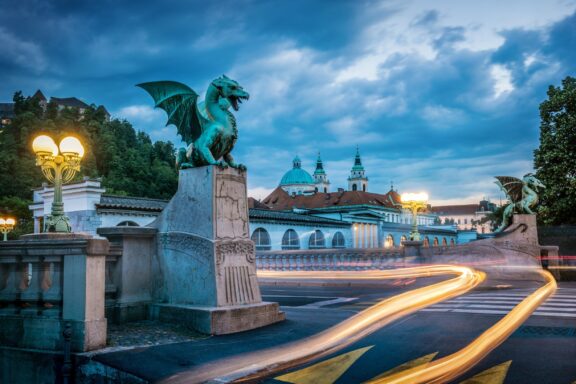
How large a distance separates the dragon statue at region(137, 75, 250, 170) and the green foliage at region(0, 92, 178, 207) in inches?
1919

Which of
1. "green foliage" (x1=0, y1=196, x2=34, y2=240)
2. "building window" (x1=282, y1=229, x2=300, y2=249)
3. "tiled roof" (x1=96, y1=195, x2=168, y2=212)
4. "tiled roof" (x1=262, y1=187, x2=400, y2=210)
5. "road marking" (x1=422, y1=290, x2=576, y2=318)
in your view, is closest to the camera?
"road marking" (x1=422, y1=290, x2=576, y2=318)

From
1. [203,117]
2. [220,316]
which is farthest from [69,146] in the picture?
[220,316]

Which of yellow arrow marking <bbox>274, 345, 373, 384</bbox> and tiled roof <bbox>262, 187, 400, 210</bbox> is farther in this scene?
tiled roof <bbox>262, 187, 400, 210</bbox>

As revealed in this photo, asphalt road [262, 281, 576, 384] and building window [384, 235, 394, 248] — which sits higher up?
building window [384, 235, 394, 248]

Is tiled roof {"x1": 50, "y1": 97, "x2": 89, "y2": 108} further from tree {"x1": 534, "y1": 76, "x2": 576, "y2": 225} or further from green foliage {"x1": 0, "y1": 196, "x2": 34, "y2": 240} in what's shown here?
tree {"x1": 534, "y1": 76, "x2": 576, "y2": 225}

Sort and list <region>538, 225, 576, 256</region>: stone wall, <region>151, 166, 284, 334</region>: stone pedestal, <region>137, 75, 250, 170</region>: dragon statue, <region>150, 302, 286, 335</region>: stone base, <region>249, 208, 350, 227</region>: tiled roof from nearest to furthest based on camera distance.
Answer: <region>150, 302, 286, 335</region>: stone base
<region>151, 166, 284, 334</region>: stone pedestal
<region>137, 75, 250, 170</region>: dragon statue
<region>538, 225, 576, 256</region>: stone wall
<region>249, 208, 350, 227</region>: tiled roof

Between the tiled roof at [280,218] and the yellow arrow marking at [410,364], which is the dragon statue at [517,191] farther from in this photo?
the tiled roof at [280,218]

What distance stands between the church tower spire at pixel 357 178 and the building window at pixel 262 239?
132 metres

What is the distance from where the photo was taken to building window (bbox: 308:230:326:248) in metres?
53.8

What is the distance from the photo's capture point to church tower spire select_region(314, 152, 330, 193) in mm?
191250

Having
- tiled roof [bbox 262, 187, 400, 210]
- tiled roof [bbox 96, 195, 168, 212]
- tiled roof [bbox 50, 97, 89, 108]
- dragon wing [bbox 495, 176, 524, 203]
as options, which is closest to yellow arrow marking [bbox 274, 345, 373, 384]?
dragon wing [bbox 495, 176, 524, 203]

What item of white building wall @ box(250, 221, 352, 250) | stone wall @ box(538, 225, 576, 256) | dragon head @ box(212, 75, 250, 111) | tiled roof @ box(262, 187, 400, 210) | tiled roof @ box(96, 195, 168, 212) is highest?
tiled roof @ box(262, 187, 400, 210)

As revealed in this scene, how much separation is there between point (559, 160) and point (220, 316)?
2941 cm

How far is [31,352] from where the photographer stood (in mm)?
7141
